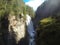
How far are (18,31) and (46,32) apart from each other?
12.4 meters

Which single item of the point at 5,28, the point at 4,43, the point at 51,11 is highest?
the point at 51,11

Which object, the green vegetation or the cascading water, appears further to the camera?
the cascading water

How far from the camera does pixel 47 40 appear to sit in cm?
2141

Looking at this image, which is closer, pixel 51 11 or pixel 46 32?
pixel 46 32

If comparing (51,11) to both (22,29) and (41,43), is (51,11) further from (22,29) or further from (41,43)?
(41,43)

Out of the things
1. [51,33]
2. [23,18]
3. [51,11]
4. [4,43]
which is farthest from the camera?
[51,11]

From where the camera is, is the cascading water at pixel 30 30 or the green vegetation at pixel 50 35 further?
the cascading water at pixel 30 30

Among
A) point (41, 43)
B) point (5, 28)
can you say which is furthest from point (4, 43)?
point (41, 43)

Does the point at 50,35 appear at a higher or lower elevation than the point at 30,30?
lower

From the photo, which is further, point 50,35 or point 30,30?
point 30,30

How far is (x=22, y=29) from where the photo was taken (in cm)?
3456

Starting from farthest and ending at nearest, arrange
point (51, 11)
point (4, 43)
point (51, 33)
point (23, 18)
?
point (51, 11), point (23, 18), point (4, 43), point (51, 33)

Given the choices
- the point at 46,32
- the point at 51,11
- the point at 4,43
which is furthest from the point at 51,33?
the point at 51,11

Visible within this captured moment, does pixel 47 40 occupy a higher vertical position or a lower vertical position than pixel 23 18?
lower
